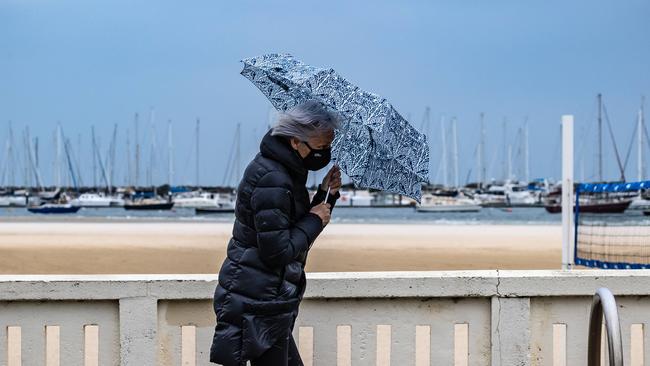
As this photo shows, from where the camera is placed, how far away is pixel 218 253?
26.1 metres

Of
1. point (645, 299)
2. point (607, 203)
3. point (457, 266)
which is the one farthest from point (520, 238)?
point (607, 203)

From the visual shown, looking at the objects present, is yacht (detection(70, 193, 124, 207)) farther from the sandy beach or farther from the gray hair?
the gray hair

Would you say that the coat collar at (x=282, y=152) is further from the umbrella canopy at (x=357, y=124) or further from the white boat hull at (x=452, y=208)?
the white boat hull at (x=452, y=208)

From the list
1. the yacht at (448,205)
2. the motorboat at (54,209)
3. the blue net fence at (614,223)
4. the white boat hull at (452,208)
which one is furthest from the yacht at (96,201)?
the blue net fence at (614,223)

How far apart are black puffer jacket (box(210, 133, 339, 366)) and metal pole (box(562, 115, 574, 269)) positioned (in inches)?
187

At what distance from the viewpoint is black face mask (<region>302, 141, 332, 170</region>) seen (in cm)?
341

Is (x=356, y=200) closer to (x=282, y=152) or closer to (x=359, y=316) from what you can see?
(x=359, y=316)

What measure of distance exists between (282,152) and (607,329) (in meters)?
1.44

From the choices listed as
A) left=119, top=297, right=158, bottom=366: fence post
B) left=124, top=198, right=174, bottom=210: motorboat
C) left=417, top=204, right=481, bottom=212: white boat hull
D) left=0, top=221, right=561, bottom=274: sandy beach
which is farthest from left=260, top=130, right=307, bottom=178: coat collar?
left=124, top=198, right=174, bottom=210: motorboat

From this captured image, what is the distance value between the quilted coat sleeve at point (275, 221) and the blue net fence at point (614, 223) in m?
7.11

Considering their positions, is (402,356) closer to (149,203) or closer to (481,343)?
(481,343)

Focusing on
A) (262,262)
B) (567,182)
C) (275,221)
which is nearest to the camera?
(275,221)

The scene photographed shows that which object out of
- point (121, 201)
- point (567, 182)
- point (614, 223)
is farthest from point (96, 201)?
point (567, 182)

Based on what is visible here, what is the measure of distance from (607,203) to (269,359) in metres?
71.9
